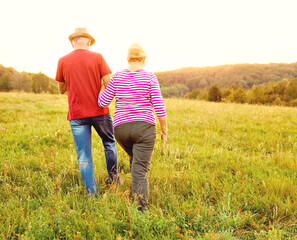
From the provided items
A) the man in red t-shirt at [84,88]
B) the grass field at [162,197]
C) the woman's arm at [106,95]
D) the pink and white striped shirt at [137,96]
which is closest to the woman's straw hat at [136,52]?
the pink and white striped shirt at [137,96]

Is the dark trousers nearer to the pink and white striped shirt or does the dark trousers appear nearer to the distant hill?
the pink and white striped shirt

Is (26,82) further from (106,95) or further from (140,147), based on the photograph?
(140,147)

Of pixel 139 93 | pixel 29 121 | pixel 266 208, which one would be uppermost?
pixel 139 93

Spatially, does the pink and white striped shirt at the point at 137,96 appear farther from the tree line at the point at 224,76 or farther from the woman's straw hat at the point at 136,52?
the tree line at the point at 224,76

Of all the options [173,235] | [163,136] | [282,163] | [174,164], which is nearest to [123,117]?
[163,136]

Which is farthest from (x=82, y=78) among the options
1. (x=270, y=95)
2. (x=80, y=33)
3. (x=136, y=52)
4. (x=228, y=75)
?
(x=228, y=75)

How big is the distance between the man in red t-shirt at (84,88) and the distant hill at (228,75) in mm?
107495

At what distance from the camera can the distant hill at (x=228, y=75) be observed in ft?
365

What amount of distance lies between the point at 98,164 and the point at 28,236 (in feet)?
5.88

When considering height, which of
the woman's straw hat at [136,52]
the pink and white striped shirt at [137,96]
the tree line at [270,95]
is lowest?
the tree line at [270,95]

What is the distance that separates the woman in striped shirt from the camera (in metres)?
2.39

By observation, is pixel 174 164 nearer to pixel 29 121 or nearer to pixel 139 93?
pixel 139 93

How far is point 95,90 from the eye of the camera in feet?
9.04

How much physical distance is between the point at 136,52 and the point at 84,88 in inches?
32.9
